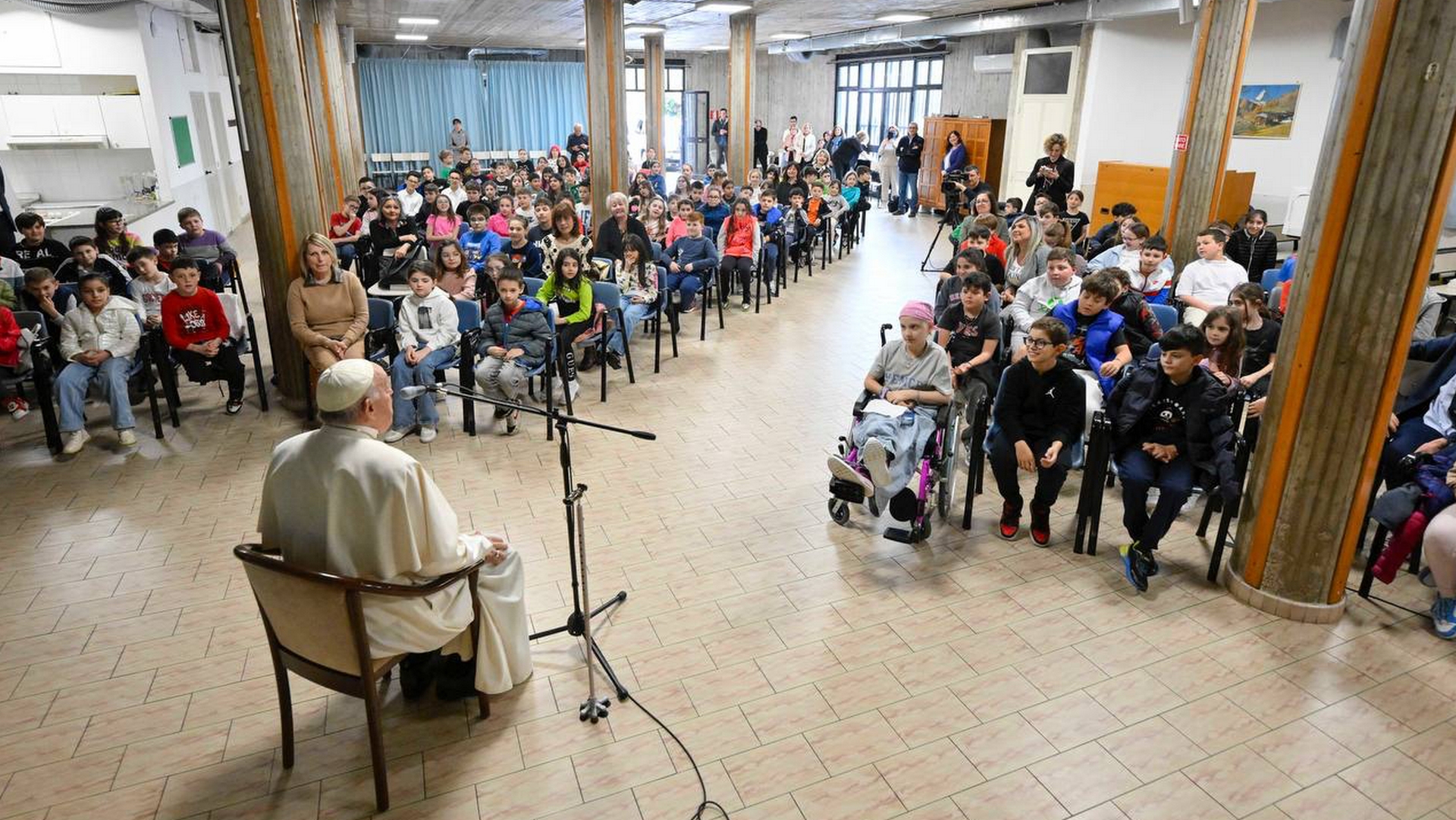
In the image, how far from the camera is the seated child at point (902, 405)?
3.91m

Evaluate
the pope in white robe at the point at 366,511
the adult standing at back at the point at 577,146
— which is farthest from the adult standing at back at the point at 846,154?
the pope in white robe at the point at 366,511

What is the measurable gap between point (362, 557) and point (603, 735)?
1021 millimetres

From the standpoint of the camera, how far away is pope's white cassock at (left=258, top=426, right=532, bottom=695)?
7.72 feet

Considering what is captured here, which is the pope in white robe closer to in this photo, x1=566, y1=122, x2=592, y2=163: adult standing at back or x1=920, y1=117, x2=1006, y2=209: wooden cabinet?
x1=920, y1=117, x2=1006, y2=209: wooden cabinet

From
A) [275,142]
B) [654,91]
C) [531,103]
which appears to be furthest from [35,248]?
[531,103]

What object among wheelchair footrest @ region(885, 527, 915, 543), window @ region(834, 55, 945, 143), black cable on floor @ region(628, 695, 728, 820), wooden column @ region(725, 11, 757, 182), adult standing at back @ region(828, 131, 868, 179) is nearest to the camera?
black cable on floor @ region(628, 695, 728, 820)

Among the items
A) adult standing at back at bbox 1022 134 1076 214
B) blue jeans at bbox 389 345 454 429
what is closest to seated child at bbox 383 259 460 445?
blue jeans at bbox 389 345 454 429

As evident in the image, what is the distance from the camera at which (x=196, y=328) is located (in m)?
5.49

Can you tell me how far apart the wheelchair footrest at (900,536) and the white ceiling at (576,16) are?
9.09m

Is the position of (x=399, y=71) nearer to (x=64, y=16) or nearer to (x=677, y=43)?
(x=677, y=43)

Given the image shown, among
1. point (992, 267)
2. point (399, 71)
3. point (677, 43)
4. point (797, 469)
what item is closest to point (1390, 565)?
point (797, 469)

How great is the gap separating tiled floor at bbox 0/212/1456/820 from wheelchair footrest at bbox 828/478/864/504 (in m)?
0.26

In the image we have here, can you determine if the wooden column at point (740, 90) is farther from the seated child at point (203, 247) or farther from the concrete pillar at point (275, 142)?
the concrete pillar at point (275, 142)

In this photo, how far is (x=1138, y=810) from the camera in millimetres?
2607
